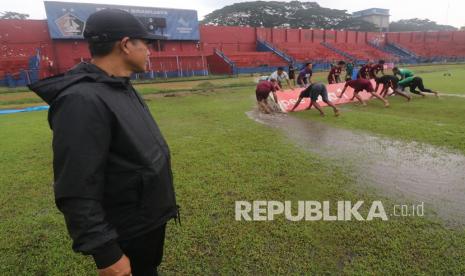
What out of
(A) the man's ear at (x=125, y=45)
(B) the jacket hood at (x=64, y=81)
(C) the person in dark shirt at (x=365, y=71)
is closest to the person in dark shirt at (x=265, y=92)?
(C) the person in dark shirt at (x=365, y=71)

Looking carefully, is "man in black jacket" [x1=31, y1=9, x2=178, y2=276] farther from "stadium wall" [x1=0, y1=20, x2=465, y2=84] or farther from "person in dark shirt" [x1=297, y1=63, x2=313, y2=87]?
"stadium wall" [x1=0, y1=20, x2=465, y2=84]

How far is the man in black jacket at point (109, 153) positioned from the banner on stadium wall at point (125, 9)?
24728 millimetres

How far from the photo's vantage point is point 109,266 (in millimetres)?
1391

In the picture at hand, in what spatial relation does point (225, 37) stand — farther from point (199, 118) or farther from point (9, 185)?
point (9, 185)

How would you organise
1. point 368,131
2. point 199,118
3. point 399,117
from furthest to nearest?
point 199,118, point 399,117, point 368,131

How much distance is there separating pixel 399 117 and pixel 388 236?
22.0 feet

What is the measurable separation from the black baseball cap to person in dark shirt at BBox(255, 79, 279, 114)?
8.59 metres

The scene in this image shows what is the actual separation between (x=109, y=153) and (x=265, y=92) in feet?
29.0

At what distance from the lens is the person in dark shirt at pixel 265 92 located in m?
9.96

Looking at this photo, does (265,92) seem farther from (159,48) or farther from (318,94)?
(159,48)

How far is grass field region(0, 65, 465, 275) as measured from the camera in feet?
8.74

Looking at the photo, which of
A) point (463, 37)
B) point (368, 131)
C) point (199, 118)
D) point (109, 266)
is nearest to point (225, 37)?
point (199, 118)

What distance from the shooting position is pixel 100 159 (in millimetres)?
1335

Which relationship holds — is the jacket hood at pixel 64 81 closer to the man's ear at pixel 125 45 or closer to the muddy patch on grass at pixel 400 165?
the man's ear at pixel 125 45
